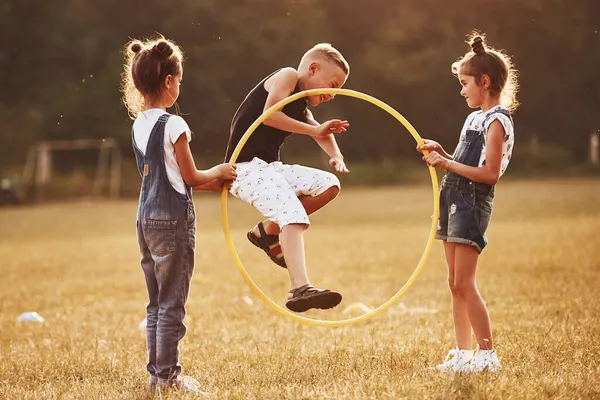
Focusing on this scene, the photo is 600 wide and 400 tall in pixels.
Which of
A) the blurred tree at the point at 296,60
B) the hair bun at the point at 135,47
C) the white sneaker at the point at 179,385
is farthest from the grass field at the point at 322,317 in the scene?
the blurred tree at the point at 296,60

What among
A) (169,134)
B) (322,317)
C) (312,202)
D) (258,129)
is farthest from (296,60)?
(169,134)

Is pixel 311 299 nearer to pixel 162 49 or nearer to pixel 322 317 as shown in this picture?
pixel 162 49

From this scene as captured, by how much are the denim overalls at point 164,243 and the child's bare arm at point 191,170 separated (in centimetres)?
9

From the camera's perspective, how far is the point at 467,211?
5.02 m

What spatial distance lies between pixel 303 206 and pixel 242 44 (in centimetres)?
2424

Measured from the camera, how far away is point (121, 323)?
781cm

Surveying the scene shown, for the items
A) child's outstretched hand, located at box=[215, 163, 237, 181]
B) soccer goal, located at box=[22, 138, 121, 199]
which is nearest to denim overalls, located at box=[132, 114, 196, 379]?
child's outstretched hand, located at box=[215, 163, 237, 181]

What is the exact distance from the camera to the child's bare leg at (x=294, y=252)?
4.91 metres

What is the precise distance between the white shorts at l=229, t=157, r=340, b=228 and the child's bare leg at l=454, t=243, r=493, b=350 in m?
0.87

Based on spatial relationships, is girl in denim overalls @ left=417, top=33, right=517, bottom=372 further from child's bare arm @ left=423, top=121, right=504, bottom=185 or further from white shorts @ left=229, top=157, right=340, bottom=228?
white shorts @ left=229, top=157, right=340, bottom=228

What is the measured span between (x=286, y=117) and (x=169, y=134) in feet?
A: 2.39

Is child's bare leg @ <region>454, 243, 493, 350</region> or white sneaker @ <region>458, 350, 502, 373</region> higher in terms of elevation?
child's bare leg @ <region>454, 243, 493, 350</region>

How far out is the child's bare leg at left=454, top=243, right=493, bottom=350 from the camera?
504 cm

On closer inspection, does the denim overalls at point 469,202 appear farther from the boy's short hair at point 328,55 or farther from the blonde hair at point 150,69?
the blonde hair at point 150,69
